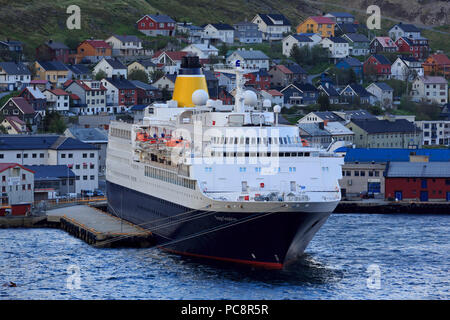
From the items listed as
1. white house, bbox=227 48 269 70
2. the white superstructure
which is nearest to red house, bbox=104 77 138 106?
white house, bbox=227 48 269 70

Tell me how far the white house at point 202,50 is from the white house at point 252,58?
2.53 meters

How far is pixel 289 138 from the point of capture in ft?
178

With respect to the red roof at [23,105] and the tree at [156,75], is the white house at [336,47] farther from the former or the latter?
the red roof at [23,105]

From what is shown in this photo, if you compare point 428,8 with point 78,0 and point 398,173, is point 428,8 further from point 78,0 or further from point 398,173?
point 398,173

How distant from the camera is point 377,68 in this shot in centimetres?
12938

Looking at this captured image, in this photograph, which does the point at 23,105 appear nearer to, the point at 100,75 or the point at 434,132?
the point at 100,75

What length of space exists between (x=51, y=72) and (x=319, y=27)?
Answer: 41690 mm

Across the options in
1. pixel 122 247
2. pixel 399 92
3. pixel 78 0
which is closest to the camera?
pixel 122 247

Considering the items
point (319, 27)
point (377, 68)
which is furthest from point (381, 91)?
point (319, 27)

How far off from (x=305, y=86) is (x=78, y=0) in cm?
3636

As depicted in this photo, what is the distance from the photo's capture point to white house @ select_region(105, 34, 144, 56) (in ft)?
415

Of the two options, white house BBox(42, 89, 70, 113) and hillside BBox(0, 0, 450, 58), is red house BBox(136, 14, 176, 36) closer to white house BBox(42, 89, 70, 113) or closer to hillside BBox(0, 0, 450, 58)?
hillside BBox(0, 0, 450, 58)

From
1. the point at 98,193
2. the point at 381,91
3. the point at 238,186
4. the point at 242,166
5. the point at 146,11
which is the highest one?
Answer: the point at 146,11

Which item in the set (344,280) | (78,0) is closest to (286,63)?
(78,0)
